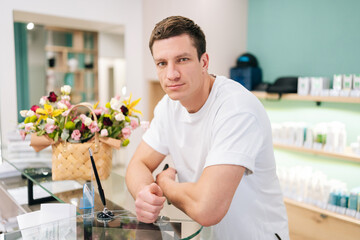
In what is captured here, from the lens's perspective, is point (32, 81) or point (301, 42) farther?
point (32, 81)

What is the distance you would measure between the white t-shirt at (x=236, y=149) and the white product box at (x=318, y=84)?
2.13 meters

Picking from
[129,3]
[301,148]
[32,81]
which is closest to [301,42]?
[301,148]

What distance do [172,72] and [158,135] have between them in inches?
17.7

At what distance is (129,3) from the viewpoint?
12.8ft

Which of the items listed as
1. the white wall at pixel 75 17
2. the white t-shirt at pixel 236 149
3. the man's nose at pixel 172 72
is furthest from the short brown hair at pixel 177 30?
the white wall at pixel 75 17

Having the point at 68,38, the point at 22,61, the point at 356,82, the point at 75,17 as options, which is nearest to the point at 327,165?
the point at 356,82

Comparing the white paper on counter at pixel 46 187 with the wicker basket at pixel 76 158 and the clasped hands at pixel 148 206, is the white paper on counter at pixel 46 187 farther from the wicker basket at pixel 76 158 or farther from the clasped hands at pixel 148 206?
the clasped hands at pixel 148 206

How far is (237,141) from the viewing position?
3.77 ft

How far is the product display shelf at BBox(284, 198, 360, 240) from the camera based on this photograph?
293 centimetres

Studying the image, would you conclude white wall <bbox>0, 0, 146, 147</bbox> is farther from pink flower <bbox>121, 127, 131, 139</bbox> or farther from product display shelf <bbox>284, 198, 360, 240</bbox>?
product display shelf <bbox>284, 198, 360, 240</bbox>

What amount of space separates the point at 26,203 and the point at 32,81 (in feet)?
16.5

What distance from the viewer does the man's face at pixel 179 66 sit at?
1.24 meters

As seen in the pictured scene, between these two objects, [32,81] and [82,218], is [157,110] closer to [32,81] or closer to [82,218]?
[82,218]

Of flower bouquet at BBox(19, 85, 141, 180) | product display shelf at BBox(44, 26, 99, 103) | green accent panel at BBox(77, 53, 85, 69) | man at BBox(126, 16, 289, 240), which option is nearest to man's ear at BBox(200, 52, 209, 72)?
man at BBox(126, 16, 289, 240)
